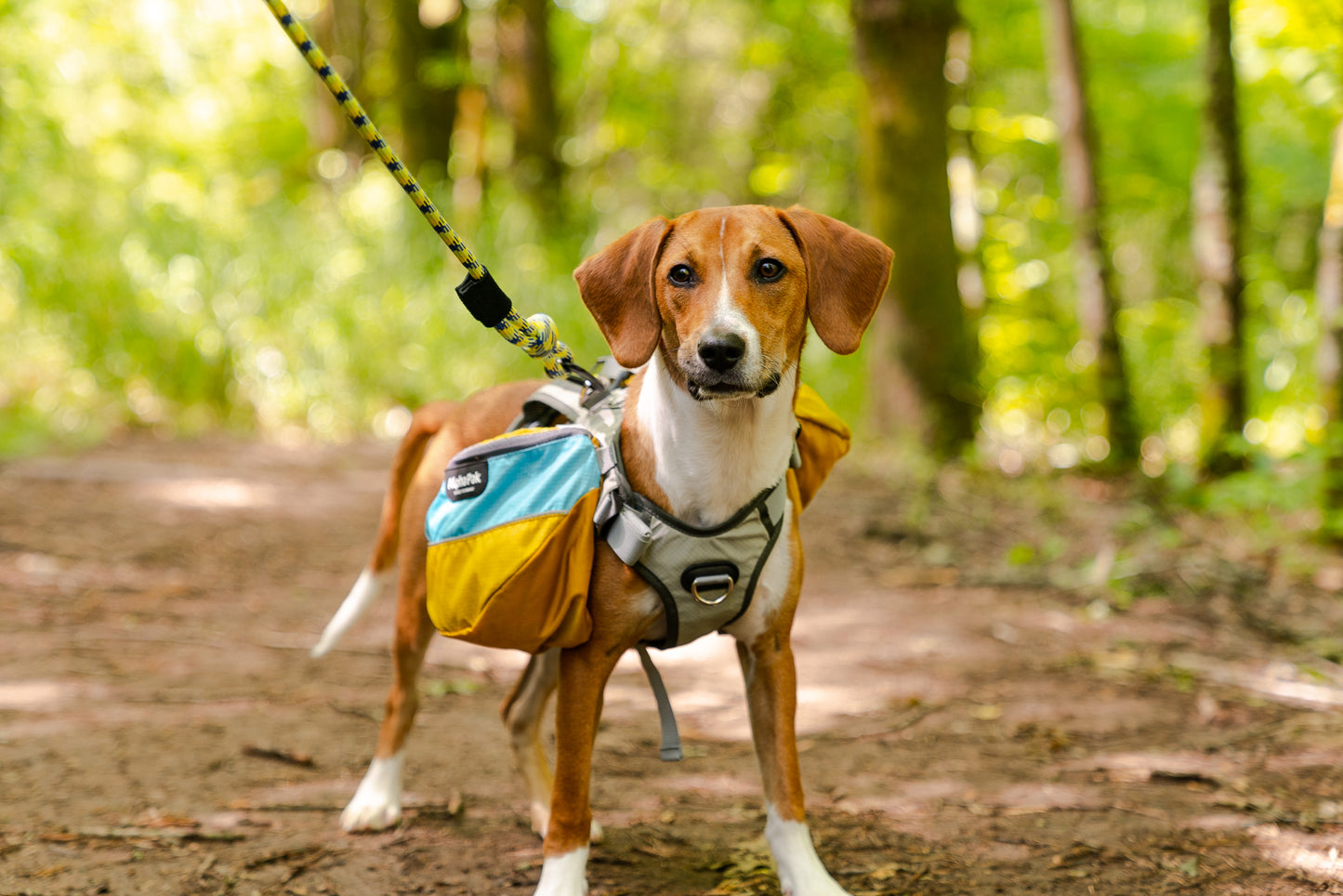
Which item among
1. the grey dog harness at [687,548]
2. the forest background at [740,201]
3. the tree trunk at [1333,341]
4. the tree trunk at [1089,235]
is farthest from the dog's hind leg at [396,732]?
the tree trunk at [1089,235]

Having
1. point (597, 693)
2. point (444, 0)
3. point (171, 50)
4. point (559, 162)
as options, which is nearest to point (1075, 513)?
point (597, 693)

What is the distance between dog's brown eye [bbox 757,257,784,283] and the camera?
270 centimetres

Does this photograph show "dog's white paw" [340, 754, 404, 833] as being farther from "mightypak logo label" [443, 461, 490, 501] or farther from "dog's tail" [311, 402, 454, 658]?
"mightypak logo label" [443, 461, 490, 501]

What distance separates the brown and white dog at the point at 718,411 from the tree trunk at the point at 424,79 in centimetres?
1096

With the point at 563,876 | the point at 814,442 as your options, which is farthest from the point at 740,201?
the point at 563,876

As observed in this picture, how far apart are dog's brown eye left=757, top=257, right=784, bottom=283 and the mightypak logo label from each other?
33.6 inches

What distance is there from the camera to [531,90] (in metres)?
14.0

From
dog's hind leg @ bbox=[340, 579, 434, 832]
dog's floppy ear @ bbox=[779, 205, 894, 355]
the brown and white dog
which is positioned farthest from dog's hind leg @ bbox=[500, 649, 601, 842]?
dog's floppy ear @ bbox=[779, 205, 894, 355]

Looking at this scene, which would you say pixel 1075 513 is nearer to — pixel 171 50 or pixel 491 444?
pixel 491 444

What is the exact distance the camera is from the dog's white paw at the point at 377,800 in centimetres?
332

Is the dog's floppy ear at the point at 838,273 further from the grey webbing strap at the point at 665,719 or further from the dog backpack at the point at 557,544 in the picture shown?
the grey webbing strap at the point at 665,719

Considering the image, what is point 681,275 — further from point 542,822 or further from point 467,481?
point 542,822

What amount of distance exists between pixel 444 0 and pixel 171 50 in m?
9.19

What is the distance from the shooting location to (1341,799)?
11.0 ft
